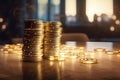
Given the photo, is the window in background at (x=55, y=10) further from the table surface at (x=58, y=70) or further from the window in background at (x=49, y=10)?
the table surface at (x=58, y=70)

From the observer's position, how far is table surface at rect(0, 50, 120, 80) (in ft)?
2.57

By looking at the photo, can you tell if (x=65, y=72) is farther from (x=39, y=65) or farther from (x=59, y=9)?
(x=59, y=9)

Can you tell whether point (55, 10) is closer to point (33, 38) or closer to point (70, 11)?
point (70, 11)

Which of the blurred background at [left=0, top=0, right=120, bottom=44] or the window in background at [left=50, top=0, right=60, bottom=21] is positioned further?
the window in background at [left=50, top=0, right=60, bottom=21]

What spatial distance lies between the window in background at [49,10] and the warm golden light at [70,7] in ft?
0.56

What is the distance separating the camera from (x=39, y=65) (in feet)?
3.18

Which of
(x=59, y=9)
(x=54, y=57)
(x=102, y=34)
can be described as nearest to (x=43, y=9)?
(x=59, y=9)

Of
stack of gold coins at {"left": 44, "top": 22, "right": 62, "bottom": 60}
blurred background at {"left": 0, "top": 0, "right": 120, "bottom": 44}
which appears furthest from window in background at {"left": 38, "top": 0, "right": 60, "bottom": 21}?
stack of gold coins at {"left": 44, "top": 22, "right": 62, "bottom": 60}

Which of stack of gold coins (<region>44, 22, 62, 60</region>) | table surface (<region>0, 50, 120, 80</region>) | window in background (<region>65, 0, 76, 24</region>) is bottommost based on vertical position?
table surface (<region>0, 50, 120, 80</region>)

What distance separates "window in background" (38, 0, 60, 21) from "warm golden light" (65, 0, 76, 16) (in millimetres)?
171

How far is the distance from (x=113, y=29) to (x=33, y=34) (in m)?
4.52

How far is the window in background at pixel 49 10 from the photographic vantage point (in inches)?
217

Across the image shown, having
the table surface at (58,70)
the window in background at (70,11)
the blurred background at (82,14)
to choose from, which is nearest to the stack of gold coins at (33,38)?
the table surface at (58,70)

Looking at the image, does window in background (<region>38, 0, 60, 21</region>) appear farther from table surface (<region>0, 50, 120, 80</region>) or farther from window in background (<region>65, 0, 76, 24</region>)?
table surface (<region>0, 50, 120, 80</region>)
